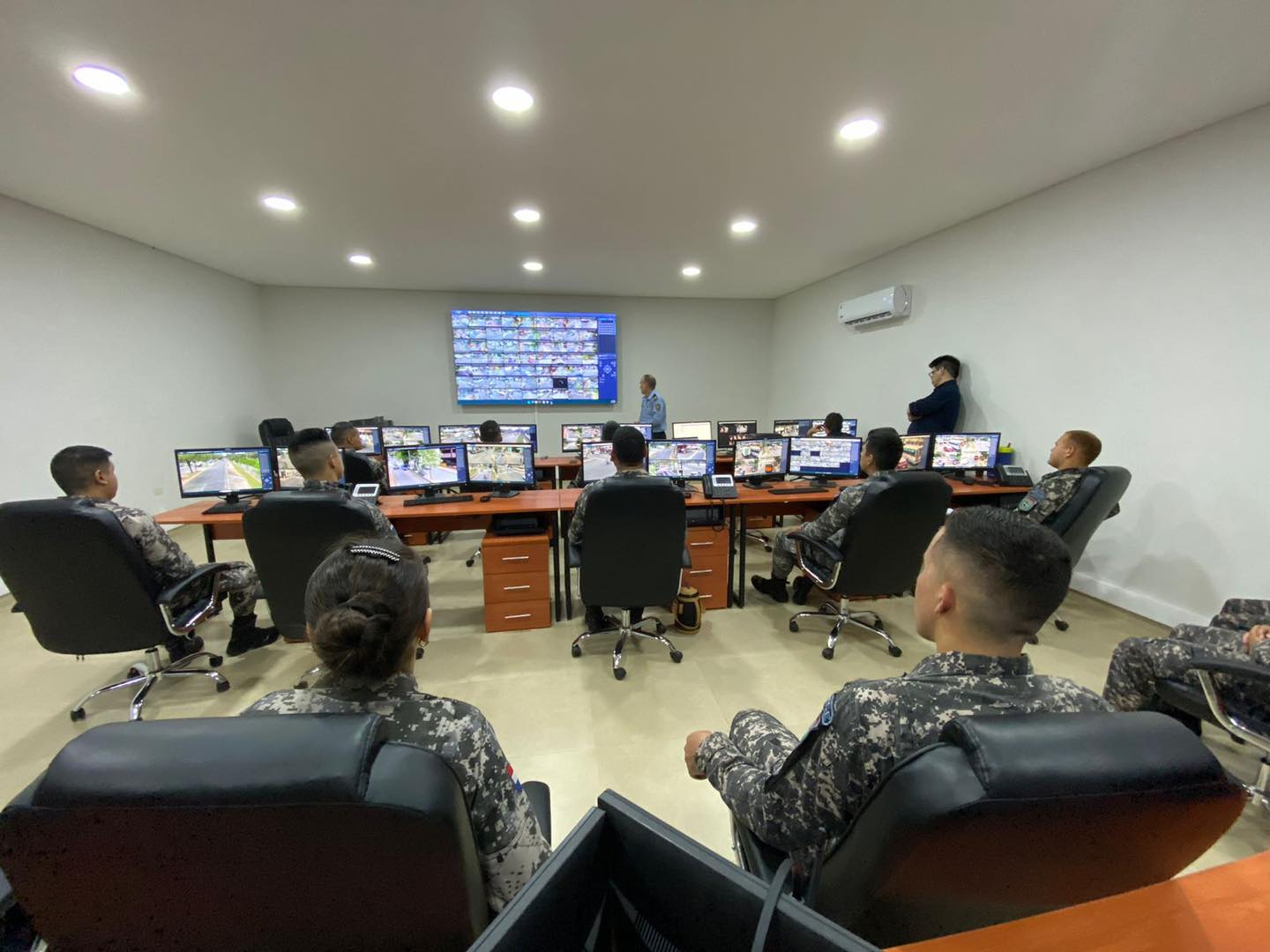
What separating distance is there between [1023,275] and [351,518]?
5.07 meters

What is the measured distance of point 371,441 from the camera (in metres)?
5.20

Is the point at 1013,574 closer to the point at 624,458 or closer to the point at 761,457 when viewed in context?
the point at 624,458

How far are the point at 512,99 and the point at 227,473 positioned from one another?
2.96 metres

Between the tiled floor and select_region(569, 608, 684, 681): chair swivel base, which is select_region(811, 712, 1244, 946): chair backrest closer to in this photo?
the tiled floor

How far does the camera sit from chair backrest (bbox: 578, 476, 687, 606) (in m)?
2.10

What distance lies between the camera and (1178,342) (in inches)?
110

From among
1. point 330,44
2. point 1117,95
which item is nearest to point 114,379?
point 330,44

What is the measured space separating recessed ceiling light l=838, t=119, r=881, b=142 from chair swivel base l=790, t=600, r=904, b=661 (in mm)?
2768

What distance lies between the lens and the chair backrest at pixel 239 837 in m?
0.48

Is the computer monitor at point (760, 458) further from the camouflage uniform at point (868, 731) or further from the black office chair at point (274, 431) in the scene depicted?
the black office chair at point (274, 431)

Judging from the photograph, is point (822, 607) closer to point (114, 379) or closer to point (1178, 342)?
point (1178, 342)

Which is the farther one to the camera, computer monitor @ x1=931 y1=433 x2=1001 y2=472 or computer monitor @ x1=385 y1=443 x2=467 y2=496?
computer monitor @ x1=931 y1=433 x2=1001 y2=472

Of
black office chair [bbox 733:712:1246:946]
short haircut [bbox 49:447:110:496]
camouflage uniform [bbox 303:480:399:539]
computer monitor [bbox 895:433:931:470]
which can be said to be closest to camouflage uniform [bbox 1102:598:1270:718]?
black office chair [bbox 733:712:1246:946]

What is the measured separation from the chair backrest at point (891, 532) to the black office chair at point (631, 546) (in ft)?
2.97
